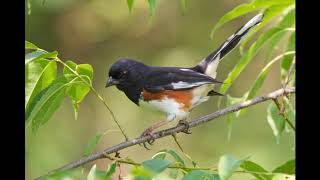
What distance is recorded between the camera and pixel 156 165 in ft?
4.82

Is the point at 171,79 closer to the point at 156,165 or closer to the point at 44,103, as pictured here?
the point at 44,103

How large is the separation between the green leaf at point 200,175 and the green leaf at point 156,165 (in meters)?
0.13

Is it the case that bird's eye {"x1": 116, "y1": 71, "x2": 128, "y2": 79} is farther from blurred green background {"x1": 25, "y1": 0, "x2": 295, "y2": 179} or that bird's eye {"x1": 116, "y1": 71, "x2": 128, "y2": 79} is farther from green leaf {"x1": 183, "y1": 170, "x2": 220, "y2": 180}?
blurred green background {"x1": 25, "y1": 0, "x2": 295, "y2": 179}

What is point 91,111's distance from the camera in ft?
22.5

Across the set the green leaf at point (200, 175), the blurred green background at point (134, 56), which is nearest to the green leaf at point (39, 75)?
the green leaf at point (200, 175)

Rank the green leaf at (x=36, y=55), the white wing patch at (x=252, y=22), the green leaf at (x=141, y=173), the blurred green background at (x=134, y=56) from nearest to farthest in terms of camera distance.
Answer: the green leaf at (x=141, y=173) → the green leaf at (x=36, y=55) → the white wing patch at (x=252, y=22) → the blurred green background at (x=134, y=56)

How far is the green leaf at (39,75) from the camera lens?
1891mm

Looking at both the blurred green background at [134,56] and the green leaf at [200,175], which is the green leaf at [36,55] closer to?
the green leaf at [200,175]

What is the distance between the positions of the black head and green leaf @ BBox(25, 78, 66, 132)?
2.23 ft

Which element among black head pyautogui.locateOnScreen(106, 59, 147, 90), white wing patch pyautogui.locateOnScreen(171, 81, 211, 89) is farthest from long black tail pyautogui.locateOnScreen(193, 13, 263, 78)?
black head pyautogui.locateOnScreen(106, 59, 147, 90)

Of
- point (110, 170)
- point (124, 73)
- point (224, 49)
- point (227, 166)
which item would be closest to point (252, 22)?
point (224, 49)

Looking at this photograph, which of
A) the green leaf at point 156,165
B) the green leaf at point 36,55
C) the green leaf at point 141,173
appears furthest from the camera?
the green leaf at point 36,55
